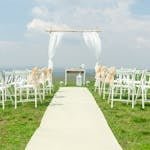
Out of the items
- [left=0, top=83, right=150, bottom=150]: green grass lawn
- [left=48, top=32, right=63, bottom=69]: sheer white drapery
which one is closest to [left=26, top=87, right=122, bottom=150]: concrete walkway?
[left=0, top=83, right=150, bottom=150]: green grass lawn

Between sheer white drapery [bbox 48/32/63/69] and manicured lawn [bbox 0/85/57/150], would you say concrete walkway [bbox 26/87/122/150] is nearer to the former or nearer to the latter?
manicured lawn [bbox 0/85/57/150]

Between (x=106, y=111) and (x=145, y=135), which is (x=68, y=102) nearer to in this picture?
(x=106, y=111)

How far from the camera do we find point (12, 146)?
284 inches

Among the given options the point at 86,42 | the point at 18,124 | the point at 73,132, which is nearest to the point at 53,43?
the point at 86,42

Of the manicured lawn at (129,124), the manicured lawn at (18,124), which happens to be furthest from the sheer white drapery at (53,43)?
the manicured lawn at (129,124)

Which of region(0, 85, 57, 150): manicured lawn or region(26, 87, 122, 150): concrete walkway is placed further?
region(0, 85, 57, 150): manicured lawn

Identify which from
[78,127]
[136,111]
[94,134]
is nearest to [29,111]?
[136,111]

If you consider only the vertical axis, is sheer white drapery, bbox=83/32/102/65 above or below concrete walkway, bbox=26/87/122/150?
above

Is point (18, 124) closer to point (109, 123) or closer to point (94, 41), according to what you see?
point (109, 123)

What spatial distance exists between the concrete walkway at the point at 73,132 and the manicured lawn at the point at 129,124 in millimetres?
173

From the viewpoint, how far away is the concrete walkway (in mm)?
6996

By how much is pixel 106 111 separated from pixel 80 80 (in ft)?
38.8

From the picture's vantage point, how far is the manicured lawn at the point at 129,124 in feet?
24.5

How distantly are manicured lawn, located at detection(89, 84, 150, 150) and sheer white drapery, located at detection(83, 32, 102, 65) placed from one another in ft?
32.4
